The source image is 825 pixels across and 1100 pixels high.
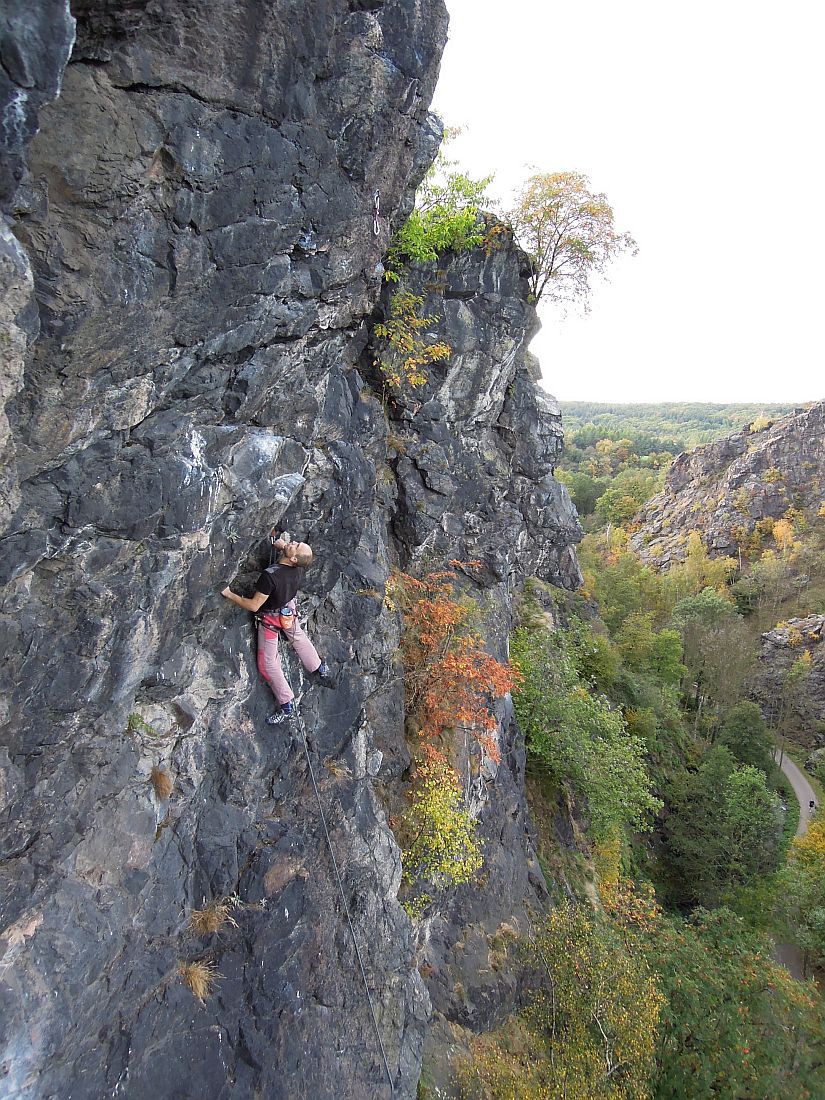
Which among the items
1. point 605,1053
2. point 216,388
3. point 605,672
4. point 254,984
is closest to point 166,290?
point 216,388

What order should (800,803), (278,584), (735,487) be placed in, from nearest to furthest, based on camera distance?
1. (278,584)
2. (800,803)
3. (735,487)

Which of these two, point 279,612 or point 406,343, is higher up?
point 406,343

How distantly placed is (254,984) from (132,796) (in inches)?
125

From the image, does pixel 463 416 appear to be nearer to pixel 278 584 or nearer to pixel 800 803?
pixel 278 584

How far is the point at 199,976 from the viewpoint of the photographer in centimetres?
674

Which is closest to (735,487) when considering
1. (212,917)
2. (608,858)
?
(608,858)

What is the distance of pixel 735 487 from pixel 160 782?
6909 cm

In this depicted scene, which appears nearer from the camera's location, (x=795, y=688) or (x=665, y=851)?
(x=665, y=851)

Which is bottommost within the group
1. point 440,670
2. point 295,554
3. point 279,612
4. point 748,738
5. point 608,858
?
point 748,738

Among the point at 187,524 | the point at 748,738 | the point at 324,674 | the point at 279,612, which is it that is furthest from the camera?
the point at 748,738

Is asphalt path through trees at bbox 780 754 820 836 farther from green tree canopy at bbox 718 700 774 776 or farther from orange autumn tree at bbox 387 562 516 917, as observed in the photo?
orange autumn tree at bbox 387 562 516 917

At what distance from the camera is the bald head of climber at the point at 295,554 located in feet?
Answer: 24.1

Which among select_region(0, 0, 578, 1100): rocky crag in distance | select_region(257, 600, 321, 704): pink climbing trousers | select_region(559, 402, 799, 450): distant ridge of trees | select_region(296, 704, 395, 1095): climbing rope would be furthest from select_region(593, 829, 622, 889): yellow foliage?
select_region(559, 402, 799, 450): distant ridge of trees

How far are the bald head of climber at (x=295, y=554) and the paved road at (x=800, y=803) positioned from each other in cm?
2530
